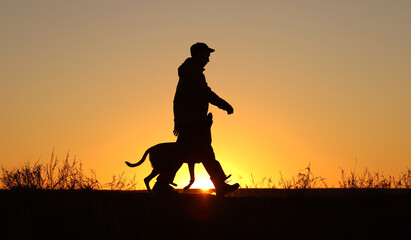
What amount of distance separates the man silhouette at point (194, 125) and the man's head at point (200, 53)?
0.04m

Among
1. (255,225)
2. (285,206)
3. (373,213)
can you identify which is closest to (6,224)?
(255,225)

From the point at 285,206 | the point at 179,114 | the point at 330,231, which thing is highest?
the point at 179,114

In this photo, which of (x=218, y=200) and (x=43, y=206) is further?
(x=218, y=200)

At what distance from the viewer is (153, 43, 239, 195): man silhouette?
32.4 ft

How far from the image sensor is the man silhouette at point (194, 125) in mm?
9867

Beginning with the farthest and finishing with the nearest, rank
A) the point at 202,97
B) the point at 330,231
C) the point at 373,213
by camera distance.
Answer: the point at 202,97
the point at 373,213
the point at 330,231

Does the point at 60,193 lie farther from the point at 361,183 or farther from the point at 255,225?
the point at 361,183

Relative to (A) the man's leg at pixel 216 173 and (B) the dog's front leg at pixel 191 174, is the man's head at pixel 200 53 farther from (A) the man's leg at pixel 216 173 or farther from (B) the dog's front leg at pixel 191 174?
(B) the dog's front leg at pixel 191 174

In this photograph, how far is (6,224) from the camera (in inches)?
277

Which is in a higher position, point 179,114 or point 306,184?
point 179,114

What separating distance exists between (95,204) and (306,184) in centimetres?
444

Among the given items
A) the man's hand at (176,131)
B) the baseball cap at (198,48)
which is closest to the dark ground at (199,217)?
the man's hand at (176,131)

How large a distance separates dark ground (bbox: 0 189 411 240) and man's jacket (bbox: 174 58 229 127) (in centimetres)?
156

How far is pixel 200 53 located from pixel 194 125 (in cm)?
118
